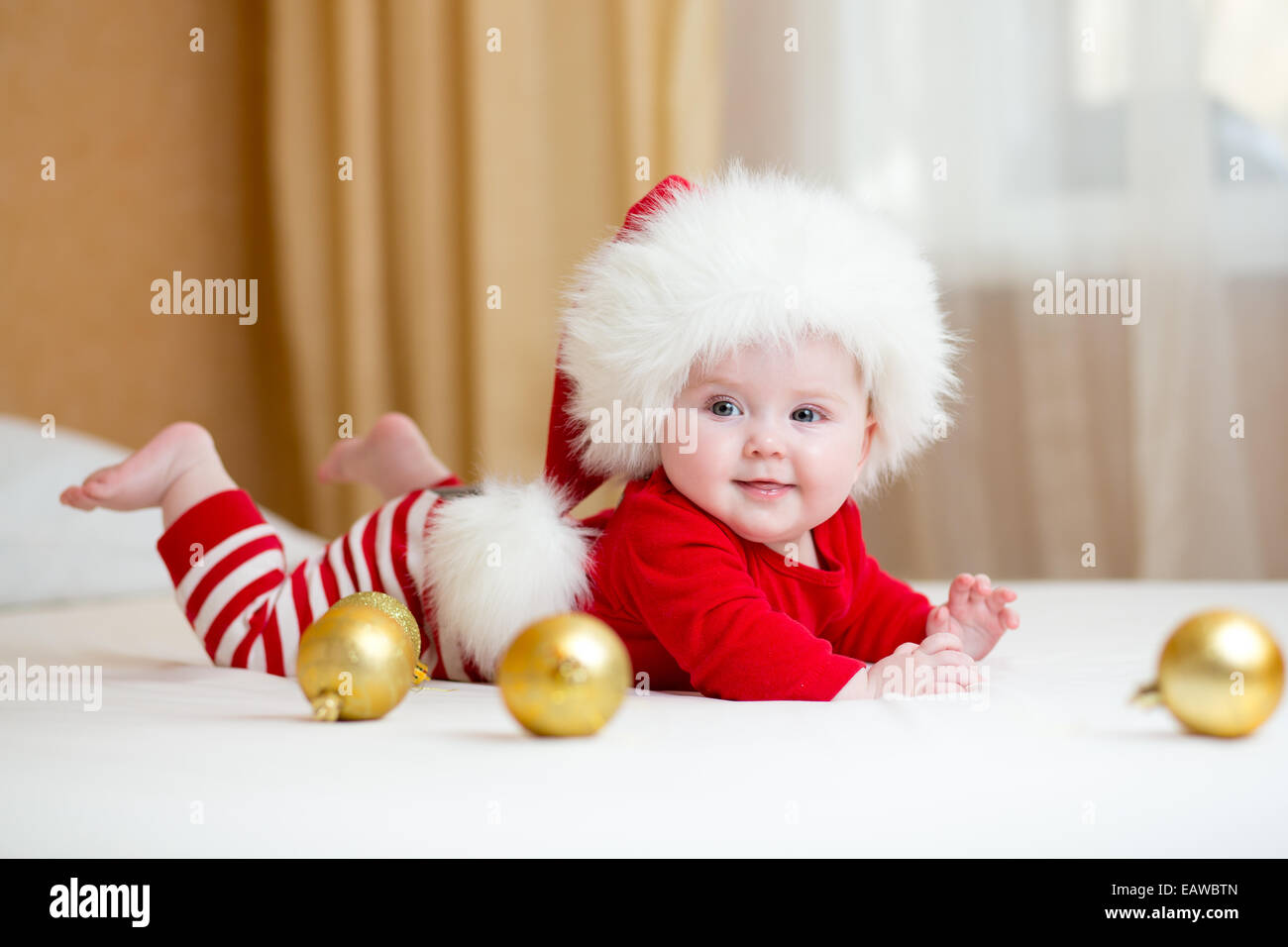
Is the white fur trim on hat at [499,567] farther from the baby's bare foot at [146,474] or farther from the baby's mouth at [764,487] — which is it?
the baby's bare foot at [146,474]

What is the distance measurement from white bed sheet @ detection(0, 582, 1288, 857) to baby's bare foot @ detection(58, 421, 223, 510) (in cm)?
29

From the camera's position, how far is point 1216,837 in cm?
63

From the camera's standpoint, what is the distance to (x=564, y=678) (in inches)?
31.1

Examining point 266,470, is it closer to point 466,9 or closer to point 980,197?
point 466,9

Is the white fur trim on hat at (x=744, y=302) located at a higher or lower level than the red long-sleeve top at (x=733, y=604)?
higher

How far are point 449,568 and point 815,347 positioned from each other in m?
0.38

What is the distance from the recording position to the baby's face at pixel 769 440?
3.45 feet

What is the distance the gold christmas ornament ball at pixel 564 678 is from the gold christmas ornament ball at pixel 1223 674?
354 mm

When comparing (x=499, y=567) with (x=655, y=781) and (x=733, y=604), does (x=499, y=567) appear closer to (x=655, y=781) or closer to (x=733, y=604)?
(x=733, y=604)

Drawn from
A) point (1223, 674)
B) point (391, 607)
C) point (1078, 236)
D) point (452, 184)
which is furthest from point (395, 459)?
point (1078, 236)

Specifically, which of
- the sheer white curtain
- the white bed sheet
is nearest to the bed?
the white bed sheet

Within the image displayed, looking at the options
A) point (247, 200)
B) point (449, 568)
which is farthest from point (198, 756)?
point (247, 200)

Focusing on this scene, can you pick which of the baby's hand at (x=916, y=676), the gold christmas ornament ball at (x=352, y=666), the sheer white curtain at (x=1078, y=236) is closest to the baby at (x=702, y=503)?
the baby's hand at (x=916, y=676)

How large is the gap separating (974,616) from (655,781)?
21.9 inches
